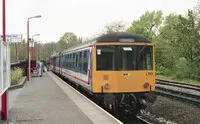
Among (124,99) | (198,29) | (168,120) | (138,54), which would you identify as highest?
(198,29)

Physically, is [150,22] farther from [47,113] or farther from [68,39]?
[47,113]

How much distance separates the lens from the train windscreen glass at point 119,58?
13.6 metres

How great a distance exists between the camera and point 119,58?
13586mm

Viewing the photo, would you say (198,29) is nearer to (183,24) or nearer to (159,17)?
(183,24)

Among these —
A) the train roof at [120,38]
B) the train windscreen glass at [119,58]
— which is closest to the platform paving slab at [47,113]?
the train windscreen glass at [119,58]

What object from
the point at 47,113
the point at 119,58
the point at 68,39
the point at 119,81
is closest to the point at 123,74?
the point at 119,81

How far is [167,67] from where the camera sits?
4947 cm

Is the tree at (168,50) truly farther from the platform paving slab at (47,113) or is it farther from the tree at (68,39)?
the tree at (68,39)

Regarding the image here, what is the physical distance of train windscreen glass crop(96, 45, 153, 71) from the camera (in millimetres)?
13586

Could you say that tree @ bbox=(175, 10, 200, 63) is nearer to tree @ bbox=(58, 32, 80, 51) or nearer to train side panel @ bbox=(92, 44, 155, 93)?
train side panel @ bbox=(92, 44, 155, 93)

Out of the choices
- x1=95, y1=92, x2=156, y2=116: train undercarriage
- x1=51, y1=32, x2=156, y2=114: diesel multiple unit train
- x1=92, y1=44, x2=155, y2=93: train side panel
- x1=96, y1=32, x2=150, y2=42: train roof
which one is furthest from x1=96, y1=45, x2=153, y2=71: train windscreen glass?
x1=95, y1=92, x2=156, y2=116: train undercarriage

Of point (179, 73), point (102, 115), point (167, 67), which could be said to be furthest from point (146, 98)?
point (167, 67)

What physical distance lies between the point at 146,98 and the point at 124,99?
0.80 metres

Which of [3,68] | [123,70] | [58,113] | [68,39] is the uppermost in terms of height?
[68,39]
